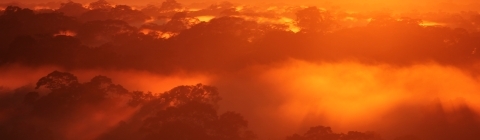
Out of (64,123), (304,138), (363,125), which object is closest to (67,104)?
(64,123)

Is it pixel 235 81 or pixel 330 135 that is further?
pixel 235 81

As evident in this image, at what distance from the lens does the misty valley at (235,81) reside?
43969 mm

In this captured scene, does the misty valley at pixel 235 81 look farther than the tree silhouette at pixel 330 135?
Yes

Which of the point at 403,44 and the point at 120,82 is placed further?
the point at 403,44

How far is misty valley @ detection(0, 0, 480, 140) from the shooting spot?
43969mm

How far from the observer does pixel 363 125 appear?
4831cm

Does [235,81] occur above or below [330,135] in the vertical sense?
above

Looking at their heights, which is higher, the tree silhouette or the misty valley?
the misty valley

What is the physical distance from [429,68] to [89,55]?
3903cm

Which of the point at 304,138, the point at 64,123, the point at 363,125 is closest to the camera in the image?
the point at 304,138

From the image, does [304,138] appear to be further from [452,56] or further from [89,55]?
[452,56]

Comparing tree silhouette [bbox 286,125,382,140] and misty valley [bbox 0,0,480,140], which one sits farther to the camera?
misty valley [bbox 0,0,480,140]

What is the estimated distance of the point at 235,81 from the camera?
2368 inches

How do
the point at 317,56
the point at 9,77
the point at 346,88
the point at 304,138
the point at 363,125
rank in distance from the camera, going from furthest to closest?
the point at 317,56
the point at 346,88
the point at 9,77
the point at 363,125
the point at 304,138
